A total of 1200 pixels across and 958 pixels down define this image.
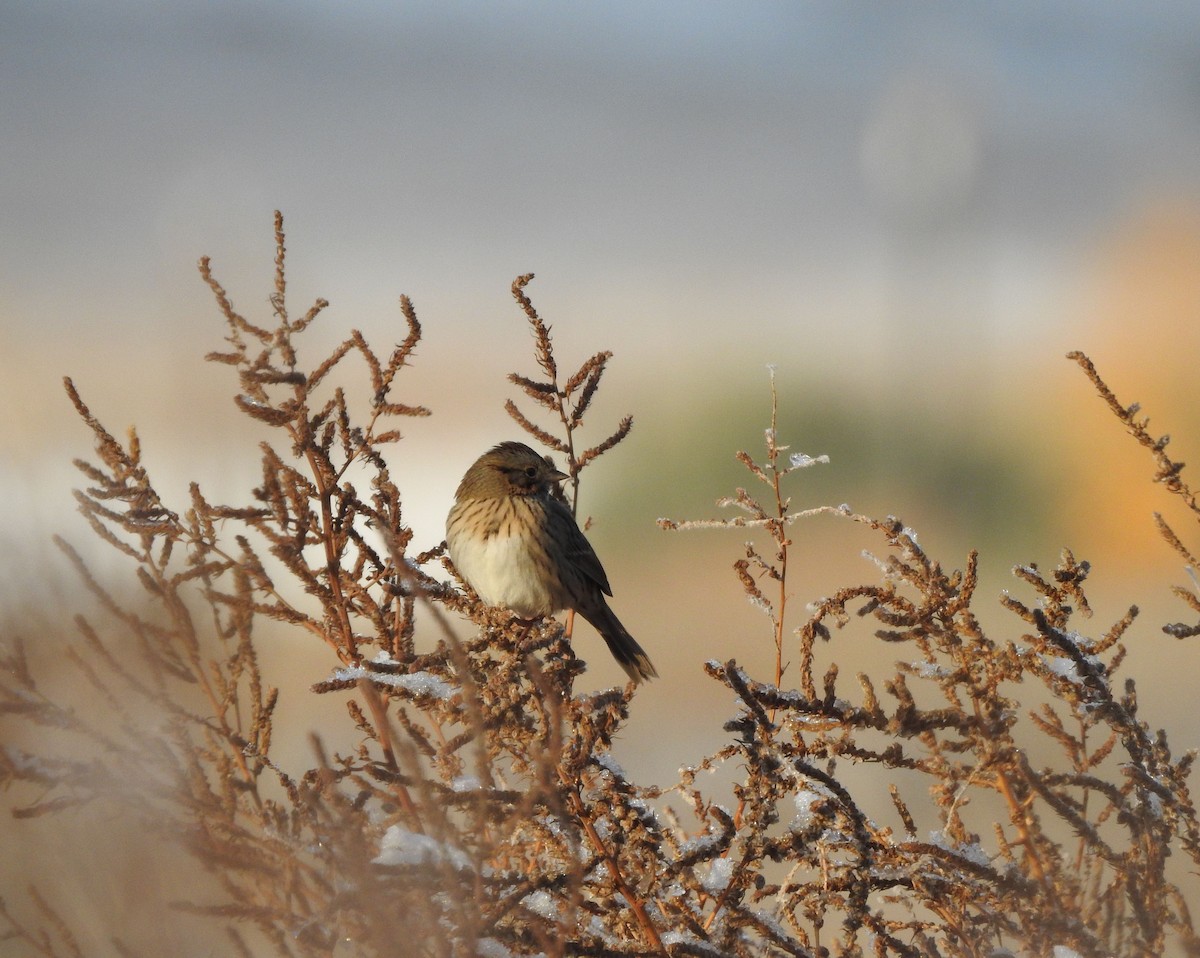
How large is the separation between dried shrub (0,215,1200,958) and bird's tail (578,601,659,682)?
172 cm

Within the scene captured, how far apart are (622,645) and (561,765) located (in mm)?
2348

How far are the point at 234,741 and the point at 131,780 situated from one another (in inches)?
7.9

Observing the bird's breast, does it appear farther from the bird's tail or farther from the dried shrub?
the dried shrub

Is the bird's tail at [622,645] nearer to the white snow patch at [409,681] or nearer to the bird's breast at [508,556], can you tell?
the bird's breast at [508,556]

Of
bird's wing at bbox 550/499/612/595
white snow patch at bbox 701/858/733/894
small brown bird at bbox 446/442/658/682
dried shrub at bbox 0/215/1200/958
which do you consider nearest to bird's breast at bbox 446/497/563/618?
small brown bird at bbox 446/442/658/682

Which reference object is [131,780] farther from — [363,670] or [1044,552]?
[1044,552]

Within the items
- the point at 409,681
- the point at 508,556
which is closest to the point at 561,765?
the point at 409,681

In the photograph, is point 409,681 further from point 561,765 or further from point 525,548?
point 525,548

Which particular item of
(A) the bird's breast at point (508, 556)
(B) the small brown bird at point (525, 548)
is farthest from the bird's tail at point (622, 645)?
(A) the bird's breast at point (508, 556)

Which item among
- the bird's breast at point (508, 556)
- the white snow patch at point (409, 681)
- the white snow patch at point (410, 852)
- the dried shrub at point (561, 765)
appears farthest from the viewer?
the bird's breast at point (508, 556)

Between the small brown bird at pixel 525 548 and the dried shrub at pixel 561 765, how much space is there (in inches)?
64.8

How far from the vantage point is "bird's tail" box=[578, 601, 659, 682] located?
4199 mm

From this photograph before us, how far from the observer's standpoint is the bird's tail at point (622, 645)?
4.20 m

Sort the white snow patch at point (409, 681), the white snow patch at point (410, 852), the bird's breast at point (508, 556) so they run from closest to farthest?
the white snow patch at point (410, 852) < the white snow patch at point (409, 681) < the bird's breast at point (508, 556)
